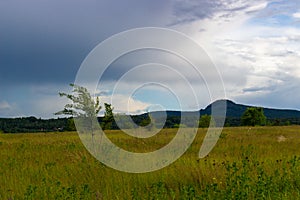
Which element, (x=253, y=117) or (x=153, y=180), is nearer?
(x=153, y=180)

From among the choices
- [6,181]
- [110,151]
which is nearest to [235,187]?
[6,181]

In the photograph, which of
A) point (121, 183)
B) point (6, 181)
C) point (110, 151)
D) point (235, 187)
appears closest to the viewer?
point (235, 187)

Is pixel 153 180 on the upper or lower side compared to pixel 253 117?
lower

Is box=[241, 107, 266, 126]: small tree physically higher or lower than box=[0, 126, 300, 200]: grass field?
higher

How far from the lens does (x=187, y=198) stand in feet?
21.4

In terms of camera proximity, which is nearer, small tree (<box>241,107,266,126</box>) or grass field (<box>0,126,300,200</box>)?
grass field (<box>0,126,300,200</box>)

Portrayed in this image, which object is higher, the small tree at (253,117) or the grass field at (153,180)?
the small tree at (253,117)

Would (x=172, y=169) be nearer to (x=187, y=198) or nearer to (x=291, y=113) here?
(x=187, y=198)

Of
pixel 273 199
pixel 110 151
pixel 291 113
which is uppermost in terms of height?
pixel 291 113

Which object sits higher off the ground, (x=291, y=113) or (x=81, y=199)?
(x=291, y=113)

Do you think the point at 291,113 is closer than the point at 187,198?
No

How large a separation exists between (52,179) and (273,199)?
512 centimetres

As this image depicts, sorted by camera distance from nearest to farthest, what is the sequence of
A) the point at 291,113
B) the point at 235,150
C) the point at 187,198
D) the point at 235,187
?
1. the point at 187,198
2. the point at 235,187
3. the point at 235,150
4. the point at 291,113

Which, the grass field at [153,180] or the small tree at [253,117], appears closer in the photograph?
the grass field at [153,180]
